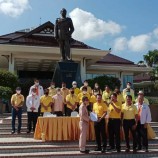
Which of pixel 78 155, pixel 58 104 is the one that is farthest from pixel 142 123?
pixel 58 104

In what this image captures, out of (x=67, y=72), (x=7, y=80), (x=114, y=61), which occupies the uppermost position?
(x=114, y=61)

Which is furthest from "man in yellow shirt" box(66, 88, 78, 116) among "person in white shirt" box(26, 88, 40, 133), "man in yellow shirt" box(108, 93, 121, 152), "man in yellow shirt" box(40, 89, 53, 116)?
"man in yellow shirt" box(108, 93, 121, 152)

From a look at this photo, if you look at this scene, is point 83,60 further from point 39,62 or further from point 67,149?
point 67,149

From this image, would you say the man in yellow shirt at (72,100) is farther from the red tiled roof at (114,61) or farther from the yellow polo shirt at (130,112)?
the red tiled roof at (114,61)

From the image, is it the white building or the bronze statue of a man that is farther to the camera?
the white building

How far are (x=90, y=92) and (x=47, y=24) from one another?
15.9m

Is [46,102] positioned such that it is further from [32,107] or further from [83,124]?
[83,124]

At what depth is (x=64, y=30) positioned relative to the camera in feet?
50.2

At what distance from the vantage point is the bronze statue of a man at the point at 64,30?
602 inches

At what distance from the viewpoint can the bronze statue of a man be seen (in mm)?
15289

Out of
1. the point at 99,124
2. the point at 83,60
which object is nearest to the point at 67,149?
the point at 99,124

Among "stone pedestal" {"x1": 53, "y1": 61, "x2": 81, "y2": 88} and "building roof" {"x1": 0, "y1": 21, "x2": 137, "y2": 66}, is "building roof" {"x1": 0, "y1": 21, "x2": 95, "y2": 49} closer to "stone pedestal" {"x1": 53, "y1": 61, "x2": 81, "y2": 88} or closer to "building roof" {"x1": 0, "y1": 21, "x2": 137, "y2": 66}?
"building roof" {"x1": 0, "y1": 21, "x2": 137, "y2": 66}

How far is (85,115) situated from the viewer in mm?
9297

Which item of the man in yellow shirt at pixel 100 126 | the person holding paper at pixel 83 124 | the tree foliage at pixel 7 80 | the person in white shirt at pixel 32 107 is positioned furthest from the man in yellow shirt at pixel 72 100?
the tree foliage at pixel 7 80
